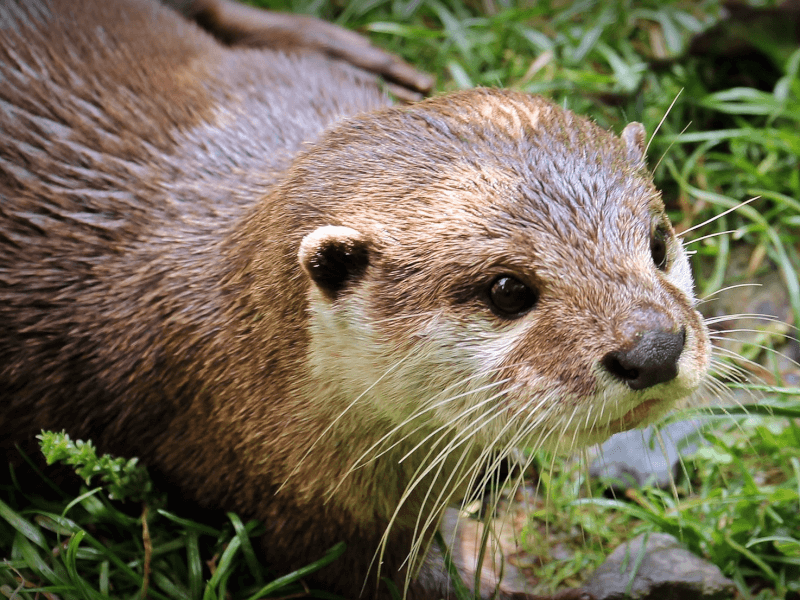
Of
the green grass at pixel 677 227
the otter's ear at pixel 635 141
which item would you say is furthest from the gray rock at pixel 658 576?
the otter's ear at pixel 635 141

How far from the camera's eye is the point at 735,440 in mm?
2891

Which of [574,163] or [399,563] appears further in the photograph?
[399,563]

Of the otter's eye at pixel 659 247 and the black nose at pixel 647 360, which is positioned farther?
the otter's eye at pixel 659 247

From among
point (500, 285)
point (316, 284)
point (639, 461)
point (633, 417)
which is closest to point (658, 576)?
point (639, 461)

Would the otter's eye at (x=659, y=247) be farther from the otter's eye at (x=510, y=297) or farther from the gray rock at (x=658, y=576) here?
the gray rock at (x=658, y=576)

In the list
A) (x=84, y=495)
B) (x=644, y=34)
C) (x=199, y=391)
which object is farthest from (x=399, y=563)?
(x=644, y=34)

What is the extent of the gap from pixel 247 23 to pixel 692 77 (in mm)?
1789

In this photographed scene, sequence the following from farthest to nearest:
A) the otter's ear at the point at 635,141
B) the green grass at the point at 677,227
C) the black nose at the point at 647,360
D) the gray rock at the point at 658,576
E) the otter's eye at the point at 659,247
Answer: the green grass at the point at 677,227
the gray rock at the point at 658,576
the otter's ear at the point at 635,141
the otter's eye at the point at 659,247
the black nose at the point at 647,360

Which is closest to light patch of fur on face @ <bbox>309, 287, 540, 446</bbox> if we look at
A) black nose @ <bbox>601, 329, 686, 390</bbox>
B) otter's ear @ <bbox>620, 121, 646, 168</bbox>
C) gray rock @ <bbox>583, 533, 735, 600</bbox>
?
black nose @ <bbox>601, 329, 686, 390</bbox>

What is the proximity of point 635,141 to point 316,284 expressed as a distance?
2.73ft

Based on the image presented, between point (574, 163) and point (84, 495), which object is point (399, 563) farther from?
point (574, 163)

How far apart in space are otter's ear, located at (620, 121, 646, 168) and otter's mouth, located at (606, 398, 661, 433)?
600 millimetres

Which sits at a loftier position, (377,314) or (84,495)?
(377,314)

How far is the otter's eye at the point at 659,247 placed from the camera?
1990 millimetres
